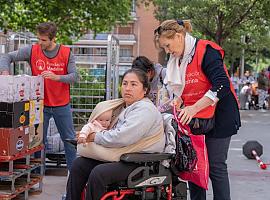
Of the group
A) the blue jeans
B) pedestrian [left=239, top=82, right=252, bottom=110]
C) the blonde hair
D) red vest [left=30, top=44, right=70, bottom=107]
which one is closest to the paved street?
the blue jeans

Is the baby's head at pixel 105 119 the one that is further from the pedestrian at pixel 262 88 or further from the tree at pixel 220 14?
the pedestrian at pixel 262 88

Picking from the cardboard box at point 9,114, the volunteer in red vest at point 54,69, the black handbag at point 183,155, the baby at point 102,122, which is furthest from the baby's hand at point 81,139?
the volunteer in red vest at point 54,69

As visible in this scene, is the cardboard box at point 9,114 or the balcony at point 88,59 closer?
the cardboard box at point 9,114

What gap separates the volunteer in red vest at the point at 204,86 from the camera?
390 cm

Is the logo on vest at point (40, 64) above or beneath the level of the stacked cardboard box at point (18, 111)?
above

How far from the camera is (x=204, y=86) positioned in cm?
404

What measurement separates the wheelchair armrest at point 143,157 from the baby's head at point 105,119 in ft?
1.71

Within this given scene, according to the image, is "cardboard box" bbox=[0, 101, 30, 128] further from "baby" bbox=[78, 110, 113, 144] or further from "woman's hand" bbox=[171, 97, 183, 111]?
"woman's hand" bbox=[171, 97, 183, 111]

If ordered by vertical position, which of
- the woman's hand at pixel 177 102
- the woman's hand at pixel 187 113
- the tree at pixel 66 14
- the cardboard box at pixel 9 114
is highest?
the tree at pixel 66 14

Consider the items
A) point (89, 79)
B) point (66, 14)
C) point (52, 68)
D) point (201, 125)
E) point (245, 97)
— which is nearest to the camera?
point (201, 125)

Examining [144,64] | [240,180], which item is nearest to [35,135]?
[144,64]

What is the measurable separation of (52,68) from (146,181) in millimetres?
2261

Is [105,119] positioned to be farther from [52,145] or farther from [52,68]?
[52,145]

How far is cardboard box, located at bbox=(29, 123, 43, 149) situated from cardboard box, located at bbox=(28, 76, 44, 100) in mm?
308
